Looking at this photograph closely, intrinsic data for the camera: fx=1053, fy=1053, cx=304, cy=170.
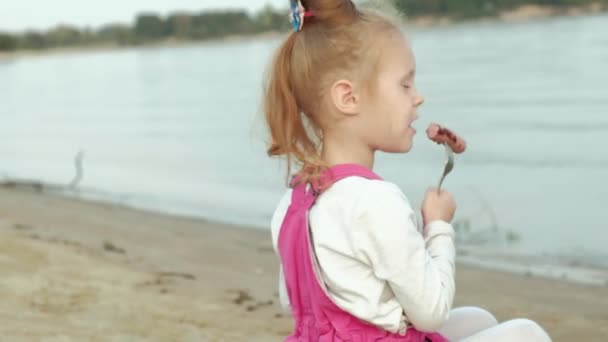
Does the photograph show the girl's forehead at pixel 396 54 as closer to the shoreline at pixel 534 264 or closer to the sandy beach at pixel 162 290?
the sandy beach at pixel 162 290

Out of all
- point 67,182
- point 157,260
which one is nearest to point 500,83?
point 67,182

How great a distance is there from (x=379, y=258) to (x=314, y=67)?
483 millimetres

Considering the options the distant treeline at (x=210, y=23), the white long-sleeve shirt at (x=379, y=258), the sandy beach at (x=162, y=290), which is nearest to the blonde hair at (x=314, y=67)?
the white long-sleeve shirt at (x=379, y=258)

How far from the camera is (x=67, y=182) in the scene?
13625 mm

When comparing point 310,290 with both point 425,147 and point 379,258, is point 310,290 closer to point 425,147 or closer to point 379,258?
point 379,258

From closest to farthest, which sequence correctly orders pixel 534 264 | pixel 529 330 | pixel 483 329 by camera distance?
1. pixel 529 330
2. pixel 483 329
3. pixel 534 264

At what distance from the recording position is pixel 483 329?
288 cm

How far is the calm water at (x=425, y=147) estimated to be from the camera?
10000 millimetres

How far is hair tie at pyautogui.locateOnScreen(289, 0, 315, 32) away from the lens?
2479 millimetres

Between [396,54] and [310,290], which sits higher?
[396,54]

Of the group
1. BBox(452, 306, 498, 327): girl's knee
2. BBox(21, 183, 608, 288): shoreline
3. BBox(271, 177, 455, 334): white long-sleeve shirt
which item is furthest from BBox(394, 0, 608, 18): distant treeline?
→ BBox(271, 177, 455, 334): white long-sleeve shirt

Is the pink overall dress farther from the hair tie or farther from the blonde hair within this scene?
the hair tie

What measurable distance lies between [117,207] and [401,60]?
27.9 feet

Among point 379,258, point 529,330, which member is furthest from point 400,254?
point 529,330
